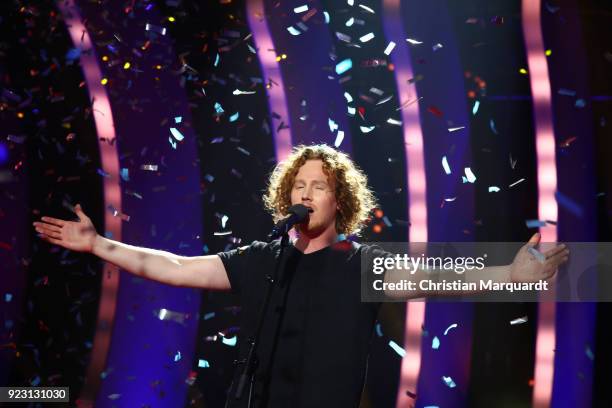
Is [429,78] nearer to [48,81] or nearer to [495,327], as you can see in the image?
[495,327]

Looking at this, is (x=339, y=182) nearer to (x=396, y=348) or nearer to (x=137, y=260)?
(x=137, y=260)

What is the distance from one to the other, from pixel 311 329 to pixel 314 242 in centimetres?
38

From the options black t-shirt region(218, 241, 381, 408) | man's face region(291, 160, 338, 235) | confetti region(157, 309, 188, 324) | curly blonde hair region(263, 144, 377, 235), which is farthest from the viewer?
confetti region(157, 309, 188, 324)

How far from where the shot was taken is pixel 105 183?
14.2 feet

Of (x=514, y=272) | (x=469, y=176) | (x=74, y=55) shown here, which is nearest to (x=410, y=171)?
(x=469, y=176)

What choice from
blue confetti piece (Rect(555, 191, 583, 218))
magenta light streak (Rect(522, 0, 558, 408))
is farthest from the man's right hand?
blue confetti piece (Rect(555, 191, 583, 218))

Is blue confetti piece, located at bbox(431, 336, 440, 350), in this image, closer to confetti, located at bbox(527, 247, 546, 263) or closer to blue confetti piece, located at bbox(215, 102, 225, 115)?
confetti, located at bbox(527, 247, 546, 263)

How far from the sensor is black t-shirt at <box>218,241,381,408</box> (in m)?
2.61

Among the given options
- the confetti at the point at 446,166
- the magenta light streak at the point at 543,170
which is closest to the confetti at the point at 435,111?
the confetti at the point at 446,166

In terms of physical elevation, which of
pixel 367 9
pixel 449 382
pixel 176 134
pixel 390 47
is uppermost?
pixel 367 9

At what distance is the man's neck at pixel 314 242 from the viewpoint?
9.37ft

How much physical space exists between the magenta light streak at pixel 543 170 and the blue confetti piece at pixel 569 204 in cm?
16

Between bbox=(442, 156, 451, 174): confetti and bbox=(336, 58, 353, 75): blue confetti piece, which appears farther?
bbox=(336, 58, 353, 75): blue confetti piece

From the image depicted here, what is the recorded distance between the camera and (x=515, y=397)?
3.87 meters
